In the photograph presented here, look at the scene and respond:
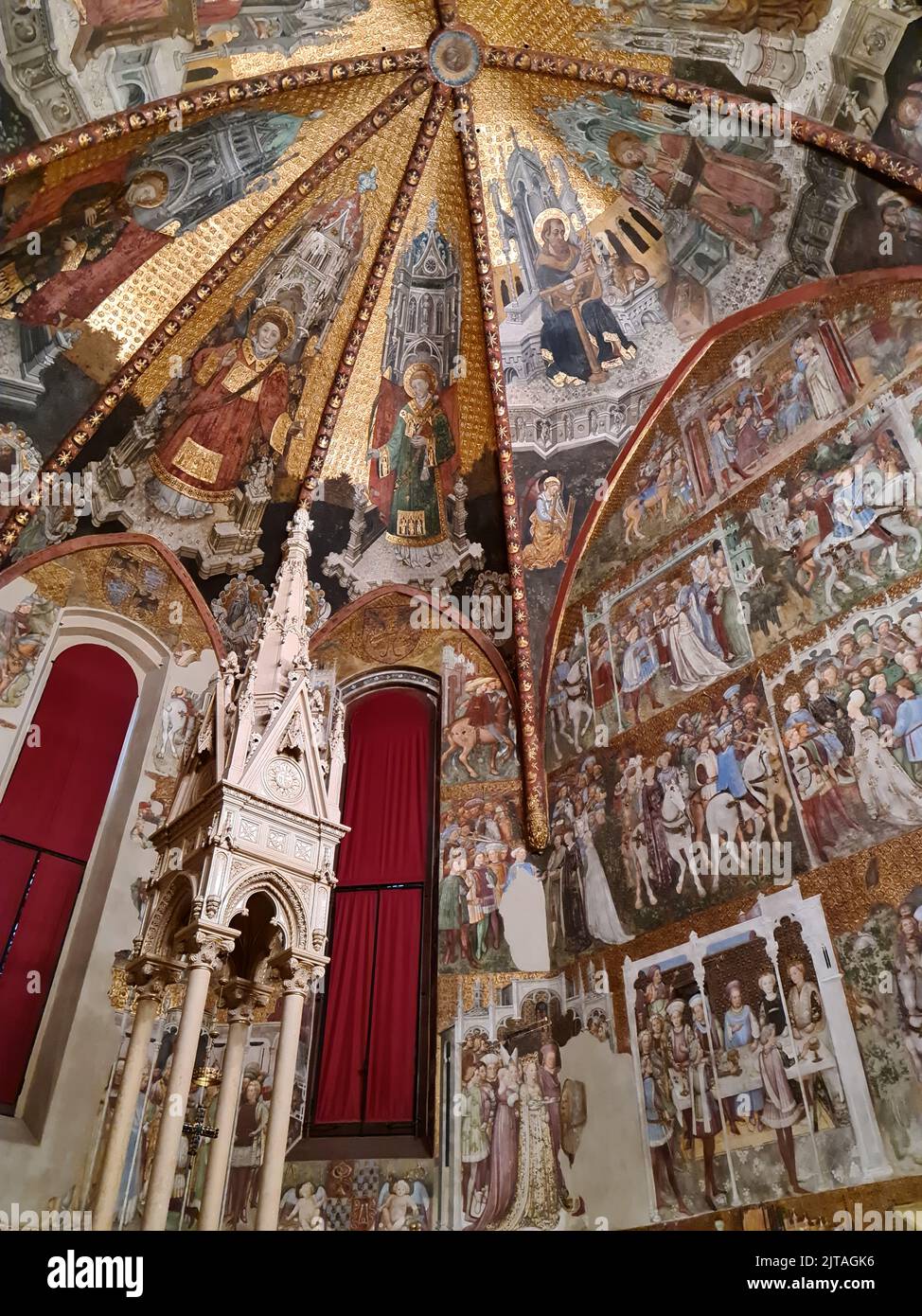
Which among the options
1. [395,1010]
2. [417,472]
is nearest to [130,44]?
[417,472]

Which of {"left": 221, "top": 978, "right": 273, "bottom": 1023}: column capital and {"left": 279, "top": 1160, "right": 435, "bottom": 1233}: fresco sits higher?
{"left": 221, "top": 978, "right": 273, "bottom": 1023}: column capital

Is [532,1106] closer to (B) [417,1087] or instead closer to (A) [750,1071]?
(B) [417,1087]

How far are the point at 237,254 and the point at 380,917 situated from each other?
826 centimetres

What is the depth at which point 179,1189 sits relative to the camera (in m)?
10.0

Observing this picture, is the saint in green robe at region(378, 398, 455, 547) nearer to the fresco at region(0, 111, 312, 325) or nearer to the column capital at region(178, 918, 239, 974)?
the fresco at region(0, 111, 312, 325)

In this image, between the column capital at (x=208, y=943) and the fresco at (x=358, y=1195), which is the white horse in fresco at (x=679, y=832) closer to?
the fresco at (x=358, y=1195)

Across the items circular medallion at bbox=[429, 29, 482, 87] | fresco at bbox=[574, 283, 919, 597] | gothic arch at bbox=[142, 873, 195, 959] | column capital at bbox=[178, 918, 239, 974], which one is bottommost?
column capital at bbox=[178, 918, 239, 974]

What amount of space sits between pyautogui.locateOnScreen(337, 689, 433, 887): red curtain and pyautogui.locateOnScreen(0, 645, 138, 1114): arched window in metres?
2.86

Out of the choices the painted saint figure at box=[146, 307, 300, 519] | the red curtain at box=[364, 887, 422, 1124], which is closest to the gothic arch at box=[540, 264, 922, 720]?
the red curtain at box=[364, 887, 422, 1124]

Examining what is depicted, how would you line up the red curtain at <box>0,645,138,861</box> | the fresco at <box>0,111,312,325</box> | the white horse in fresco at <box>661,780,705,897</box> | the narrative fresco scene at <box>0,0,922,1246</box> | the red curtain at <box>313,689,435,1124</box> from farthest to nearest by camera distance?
the red curtain at <box>0,645,138,861</box> → the fresco at <box>0,111,312,325</box> → the red curtain at <box>313,689,435,1124</box> → the white horse in fresco at <box>661,780,705,897</box> → the narrative fresco scene at <box>0,0,922,1246</box>

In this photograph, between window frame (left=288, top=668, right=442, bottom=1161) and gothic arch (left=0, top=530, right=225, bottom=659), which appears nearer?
window frame (left=288, top=668, right=442, bottom=1161)

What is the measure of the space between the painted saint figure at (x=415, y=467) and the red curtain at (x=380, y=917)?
7.40 ft

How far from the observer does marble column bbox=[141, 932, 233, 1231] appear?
6.68 metres

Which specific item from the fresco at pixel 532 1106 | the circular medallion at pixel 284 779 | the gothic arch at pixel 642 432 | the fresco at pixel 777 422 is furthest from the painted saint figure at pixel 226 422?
the fresco at pixel 532 1106
